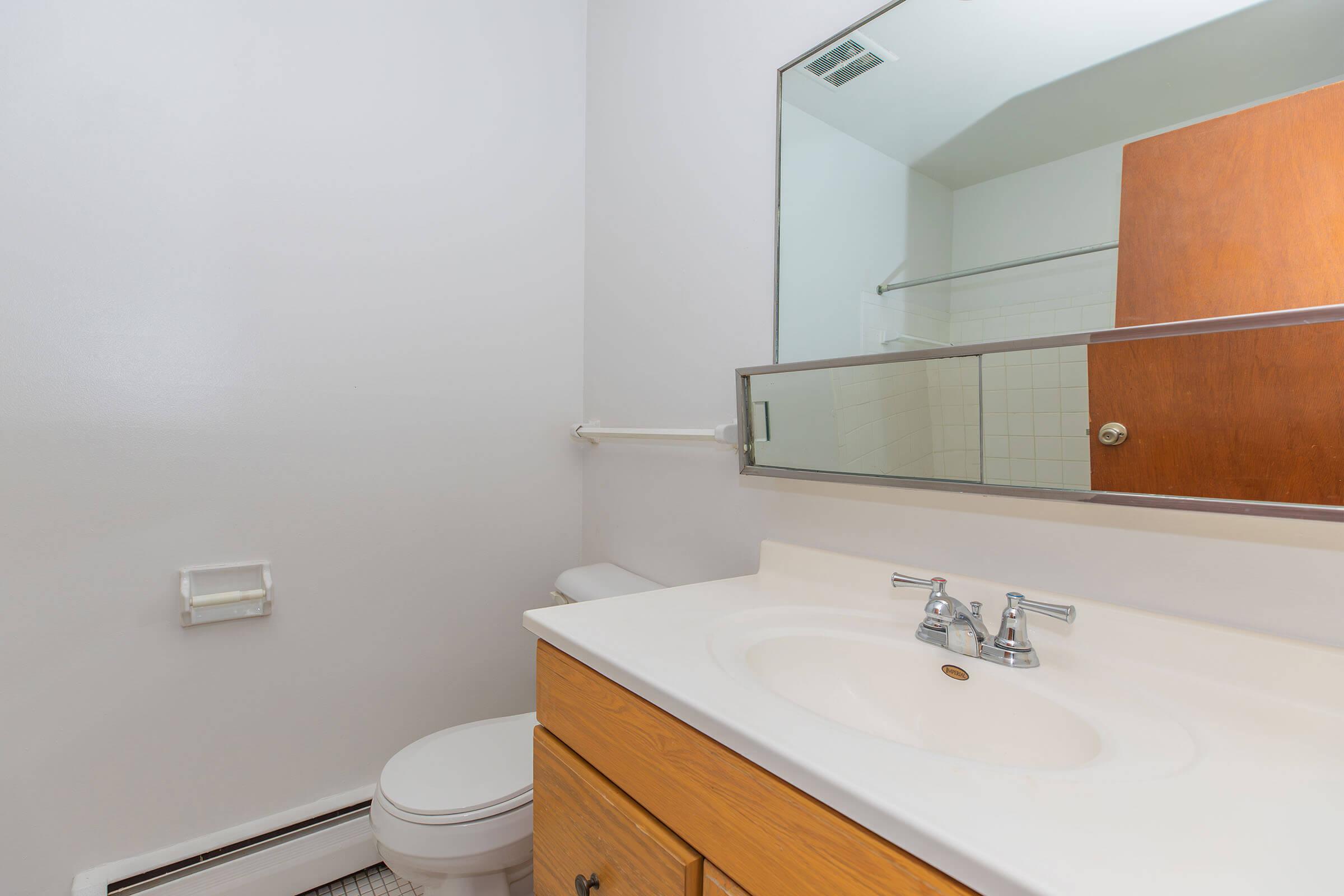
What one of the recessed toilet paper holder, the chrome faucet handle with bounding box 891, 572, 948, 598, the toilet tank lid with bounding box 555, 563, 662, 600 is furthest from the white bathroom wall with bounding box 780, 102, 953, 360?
the recessed toilet paper holder

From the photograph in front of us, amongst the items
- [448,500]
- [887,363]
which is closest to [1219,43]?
Answer: [887,363]

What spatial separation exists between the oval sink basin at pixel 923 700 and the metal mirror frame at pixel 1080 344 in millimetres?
242

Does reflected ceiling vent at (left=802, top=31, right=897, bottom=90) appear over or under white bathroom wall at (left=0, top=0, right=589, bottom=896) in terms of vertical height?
over

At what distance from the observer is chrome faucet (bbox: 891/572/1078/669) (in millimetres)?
790

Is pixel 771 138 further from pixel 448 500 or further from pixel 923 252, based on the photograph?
pixel 448 500

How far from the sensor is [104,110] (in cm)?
124

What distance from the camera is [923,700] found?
2.73ft

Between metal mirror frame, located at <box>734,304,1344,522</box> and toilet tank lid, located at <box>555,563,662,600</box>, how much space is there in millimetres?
475

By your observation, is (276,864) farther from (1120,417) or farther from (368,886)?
(1120,417)

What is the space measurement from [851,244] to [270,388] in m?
1.28

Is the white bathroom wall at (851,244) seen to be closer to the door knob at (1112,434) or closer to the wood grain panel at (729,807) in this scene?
the door knob at (1112,434)

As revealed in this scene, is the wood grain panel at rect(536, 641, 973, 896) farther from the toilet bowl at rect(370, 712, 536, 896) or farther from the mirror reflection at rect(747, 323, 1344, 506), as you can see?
the mirror reflection at rect(747, 323, 1344, 506)

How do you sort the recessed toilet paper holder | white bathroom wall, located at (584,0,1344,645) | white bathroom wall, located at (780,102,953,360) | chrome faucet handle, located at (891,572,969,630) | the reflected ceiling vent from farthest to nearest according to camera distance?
the recessed toilet paper holder → the reflected ceiling vent → white bathroom wall, located at (780,102,953,360) → chrome faucet handle, located at (891,572,969,630) → white bathroom wall, located at (584,0,1344,645)

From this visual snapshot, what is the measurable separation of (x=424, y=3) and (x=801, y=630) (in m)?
1.75
